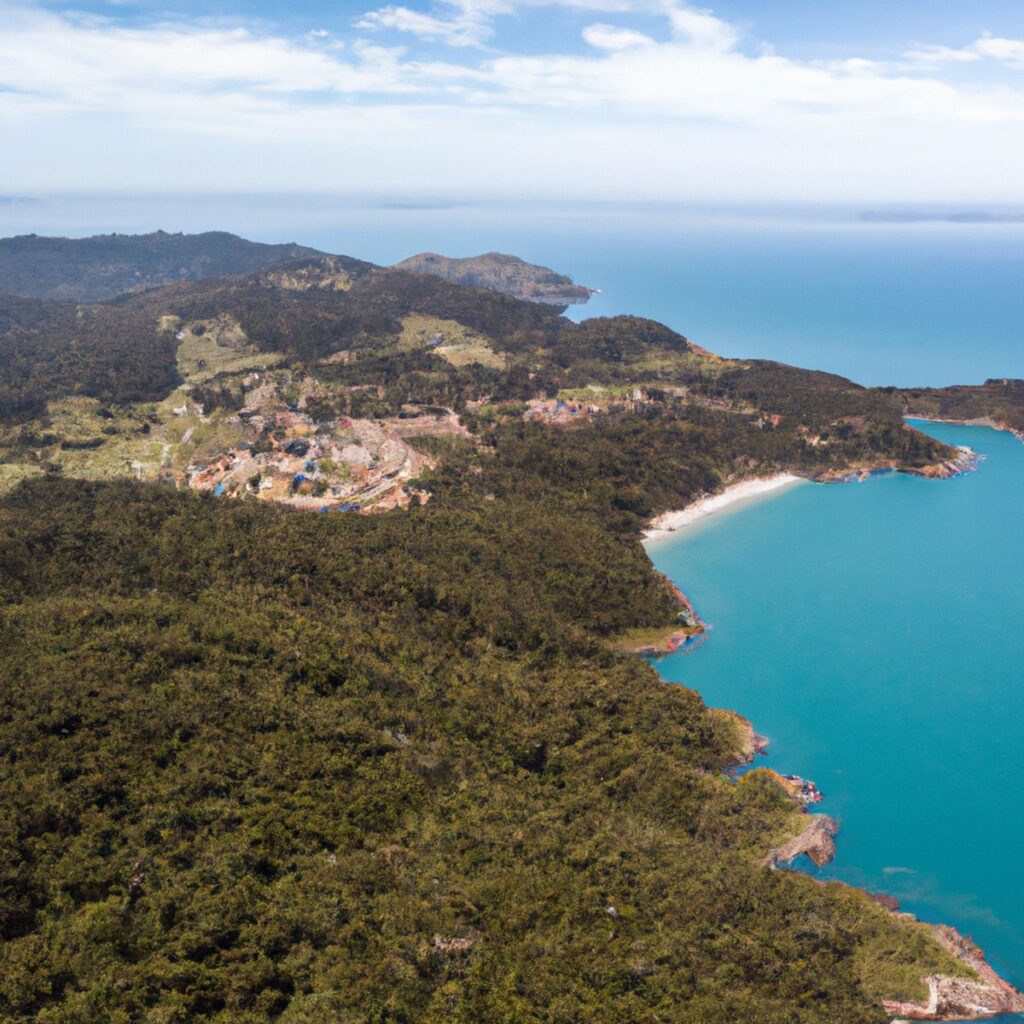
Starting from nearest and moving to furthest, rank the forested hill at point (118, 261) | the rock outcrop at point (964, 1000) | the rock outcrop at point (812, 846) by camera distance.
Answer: the rock outcrop at point (964, 1000) → the rock outcrop at point (812, 846) → the forested hill at point (118, 261)

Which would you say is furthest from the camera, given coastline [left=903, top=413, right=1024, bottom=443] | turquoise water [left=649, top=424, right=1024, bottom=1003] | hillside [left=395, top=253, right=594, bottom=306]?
hillside [left=395, top=253, right=594, bottom=306]

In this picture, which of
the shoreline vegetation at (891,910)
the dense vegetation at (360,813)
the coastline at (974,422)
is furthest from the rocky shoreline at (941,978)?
the coastline at (974,422)

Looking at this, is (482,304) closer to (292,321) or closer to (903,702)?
(292,321)

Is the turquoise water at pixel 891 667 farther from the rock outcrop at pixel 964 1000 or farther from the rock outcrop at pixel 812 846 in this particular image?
the rock outcrop at pixel 964 1000

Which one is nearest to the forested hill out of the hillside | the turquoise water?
the hillside

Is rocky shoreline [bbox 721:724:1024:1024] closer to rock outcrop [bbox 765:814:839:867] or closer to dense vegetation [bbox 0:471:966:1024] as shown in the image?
rock outcrop [bbox 765:814:839:867]
